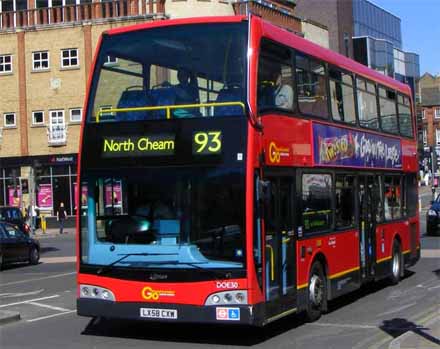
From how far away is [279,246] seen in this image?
31.7 ft

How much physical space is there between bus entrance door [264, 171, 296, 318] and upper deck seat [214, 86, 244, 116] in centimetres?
96

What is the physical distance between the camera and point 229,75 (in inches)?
366

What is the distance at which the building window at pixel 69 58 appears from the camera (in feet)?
156

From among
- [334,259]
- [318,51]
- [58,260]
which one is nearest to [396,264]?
[334,259]

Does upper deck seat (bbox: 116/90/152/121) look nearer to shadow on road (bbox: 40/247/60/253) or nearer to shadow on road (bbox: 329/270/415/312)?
shadow on road (bbox: 329/270/415/312)

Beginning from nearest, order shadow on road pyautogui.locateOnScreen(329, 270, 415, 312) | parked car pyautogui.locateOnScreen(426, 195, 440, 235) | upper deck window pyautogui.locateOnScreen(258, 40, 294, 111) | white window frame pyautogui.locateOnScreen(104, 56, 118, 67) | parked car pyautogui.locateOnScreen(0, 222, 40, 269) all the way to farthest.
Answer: upper deck window pyautogui.locateOnScreen(258, 40, 294, 111) → white window frame pyautogui.locateOnScreen(104, 56, 118, 67) → shadow on road pyautogui.locateOnScreen(329, 270, 415, 312) → parked car pyautogui.locateOnScreen(0, 222, 40, 269) → parked car pyautogui.locateOnScreen(426, 195, 440, 235)

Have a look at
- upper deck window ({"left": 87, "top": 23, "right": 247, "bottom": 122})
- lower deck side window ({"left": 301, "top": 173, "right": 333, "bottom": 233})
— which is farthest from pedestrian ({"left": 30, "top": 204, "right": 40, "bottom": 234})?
upper deck window ({"left": 87, "top": 23, "right": 247, "bottom": 122})

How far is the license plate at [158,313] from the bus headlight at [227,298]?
0.49 meters

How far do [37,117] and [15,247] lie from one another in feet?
87.5

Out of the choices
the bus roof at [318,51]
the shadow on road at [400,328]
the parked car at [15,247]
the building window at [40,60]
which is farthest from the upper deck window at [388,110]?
the building window at [40,60]

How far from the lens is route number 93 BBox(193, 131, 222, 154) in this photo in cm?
904

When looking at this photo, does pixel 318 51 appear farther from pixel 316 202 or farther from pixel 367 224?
pixel 367 224

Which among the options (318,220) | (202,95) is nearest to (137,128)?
(202,95)

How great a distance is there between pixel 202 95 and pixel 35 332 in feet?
13.9
